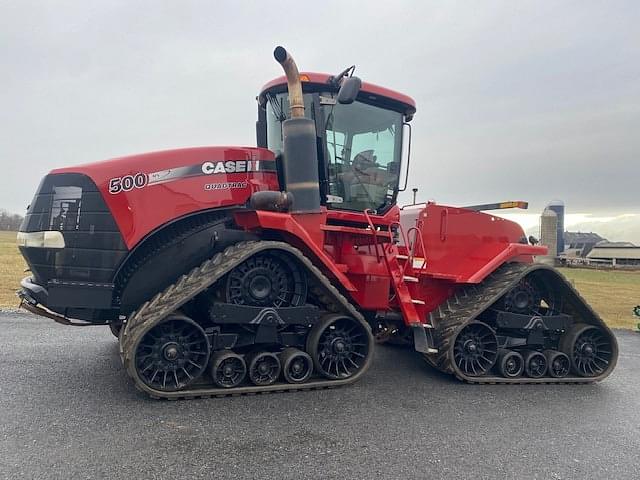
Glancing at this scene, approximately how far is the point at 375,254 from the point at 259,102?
2252 millimetres

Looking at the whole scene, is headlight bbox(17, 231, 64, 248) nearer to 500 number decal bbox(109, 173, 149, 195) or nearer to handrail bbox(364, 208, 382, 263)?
500 number decal bbox(109, 173, 149, 195)

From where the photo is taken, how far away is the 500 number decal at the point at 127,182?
4136 mm

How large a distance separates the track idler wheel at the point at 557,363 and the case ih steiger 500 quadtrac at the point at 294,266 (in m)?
0.02

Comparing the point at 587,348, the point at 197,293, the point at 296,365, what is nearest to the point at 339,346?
the point at 296,365

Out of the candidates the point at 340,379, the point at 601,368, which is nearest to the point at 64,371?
the point at 340,379

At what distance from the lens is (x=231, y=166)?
181 inches

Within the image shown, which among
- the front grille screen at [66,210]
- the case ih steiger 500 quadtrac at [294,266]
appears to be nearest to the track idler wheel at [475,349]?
the case ih steiger 500 quadtrac at [294,266]

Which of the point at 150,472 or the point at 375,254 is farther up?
the point at 375,254

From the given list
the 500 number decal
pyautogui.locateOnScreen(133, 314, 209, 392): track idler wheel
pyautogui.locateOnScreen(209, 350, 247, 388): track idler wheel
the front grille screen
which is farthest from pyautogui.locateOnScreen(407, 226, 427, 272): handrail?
the front grille screen

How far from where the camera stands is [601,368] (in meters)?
5.71

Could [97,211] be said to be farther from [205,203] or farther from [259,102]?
[259,102]

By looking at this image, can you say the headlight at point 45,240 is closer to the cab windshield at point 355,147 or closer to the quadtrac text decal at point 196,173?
the quadtrac text decal at point 196,173

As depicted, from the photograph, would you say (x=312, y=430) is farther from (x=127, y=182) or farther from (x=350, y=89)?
(x=350, y=89)

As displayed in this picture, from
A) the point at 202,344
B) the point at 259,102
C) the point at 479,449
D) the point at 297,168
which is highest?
the point at 259,102
